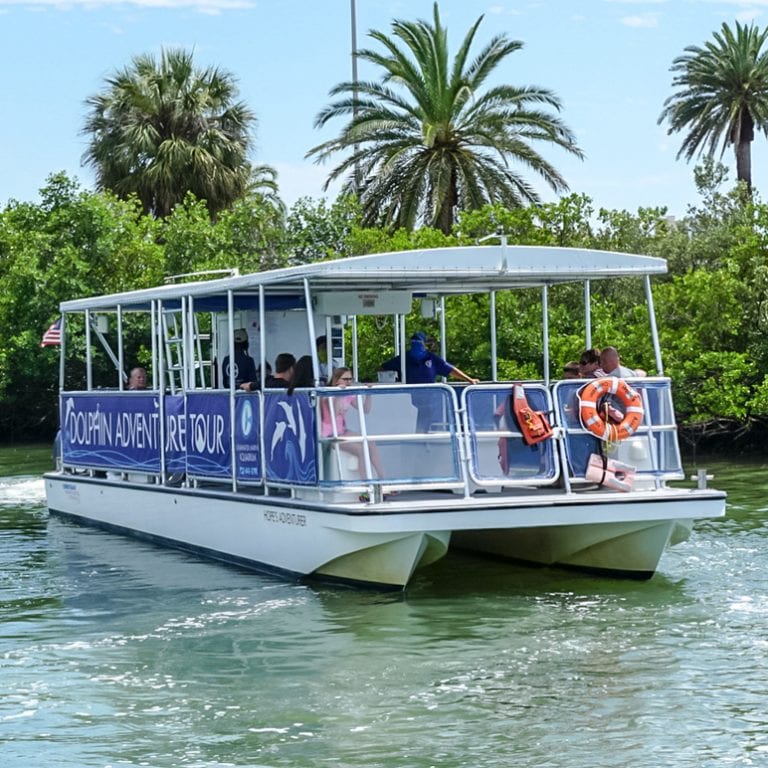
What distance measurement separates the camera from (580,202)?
3416 cm

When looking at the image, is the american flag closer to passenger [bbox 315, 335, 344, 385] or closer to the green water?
passenger [bbox 315, 335, 344, 385]

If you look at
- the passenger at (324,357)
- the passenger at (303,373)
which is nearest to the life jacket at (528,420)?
the passenger at (303,373)

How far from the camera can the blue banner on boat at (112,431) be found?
18172 mm

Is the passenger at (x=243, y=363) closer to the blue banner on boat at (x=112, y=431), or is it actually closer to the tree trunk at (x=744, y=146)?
the blue banner on boat at (x=112, y=431)

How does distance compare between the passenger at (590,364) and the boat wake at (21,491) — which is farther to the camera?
the boat wake at (21,491)

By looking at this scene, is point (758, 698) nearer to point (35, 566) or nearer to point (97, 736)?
point (97, 736)

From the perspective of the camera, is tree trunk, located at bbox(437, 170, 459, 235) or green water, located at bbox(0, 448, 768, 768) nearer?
green water, located at bbox(0, 448, 768, 768)

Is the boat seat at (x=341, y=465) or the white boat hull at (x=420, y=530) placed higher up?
the boat seat at (x=341, y=465)

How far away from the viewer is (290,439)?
47.6ft

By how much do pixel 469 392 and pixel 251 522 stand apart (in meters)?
2.92

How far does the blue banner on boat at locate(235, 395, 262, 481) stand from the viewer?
15.4 m

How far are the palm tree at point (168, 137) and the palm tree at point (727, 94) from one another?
15366 millimetres

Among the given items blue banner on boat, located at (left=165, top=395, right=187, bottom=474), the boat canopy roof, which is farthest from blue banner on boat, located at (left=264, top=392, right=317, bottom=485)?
blue banner on boat, located at (left=165, top=395, right=187, bottom=474)

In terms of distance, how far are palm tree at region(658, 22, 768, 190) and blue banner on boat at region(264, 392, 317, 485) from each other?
38.6 metres
